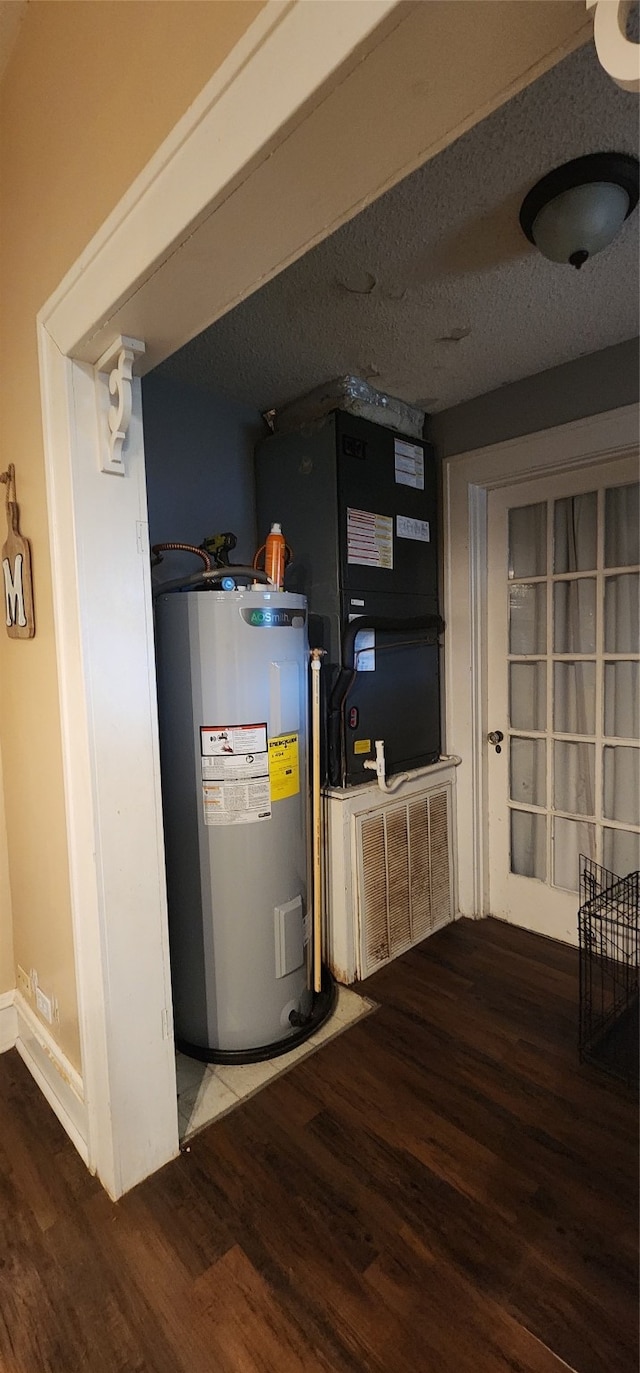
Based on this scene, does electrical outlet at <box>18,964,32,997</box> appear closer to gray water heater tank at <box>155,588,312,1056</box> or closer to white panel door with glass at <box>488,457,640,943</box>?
gray water heater tank at <box>155,588,312,1056</box>

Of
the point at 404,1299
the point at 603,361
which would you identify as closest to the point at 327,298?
the point at 603,361

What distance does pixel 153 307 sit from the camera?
1.04m

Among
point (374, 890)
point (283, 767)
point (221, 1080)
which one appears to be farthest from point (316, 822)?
point (221, 1080)

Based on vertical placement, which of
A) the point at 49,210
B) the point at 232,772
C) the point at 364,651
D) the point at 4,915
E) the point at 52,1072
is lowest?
the point at 52,1072

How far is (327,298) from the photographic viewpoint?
1722mm

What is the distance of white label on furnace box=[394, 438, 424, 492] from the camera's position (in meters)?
2.40

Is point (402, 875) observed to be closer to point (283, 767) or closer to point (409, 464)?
point (283, 767)

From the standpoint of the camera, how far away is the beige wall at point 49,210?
86cm

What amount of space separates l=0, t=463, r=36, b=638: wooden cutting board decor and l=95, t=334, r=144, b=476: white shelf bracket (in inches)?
14.8

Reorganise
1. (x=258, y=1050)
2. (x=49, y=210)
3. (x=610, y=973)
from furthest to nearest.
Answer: (x=610, y=973), (x=258, y=1050), (x=49, y=210)

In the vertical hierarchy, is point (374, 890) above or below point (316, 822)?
below

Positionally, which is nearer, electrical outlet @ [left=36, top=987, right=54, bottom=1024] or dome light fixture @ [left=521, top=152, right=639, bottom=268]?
dome light fixture @ [left=521, top=152, right=639, bottom=268]

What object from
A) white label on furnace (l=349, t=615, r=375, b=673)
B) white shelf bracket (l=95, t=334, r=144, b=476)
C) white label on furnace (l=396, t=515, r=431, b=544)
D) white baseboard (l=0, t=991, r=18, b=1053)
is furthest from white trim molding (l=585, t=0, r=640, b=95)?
white baseboard (l=0, t=991, r=18, b=1053)

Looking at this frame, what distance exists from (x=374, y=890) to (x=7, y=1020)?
1320mm
